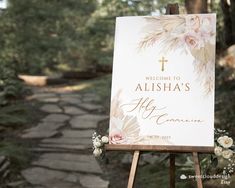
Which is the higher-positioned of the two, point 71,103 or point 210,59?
point 210,59

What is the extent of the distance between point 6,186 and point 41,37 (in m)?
6.96

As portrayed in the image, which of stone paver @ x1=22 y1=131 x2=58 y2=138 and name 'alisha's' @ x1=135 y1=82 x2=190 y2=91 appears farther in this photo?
stone paver @ x1=22 y1=131 x2=58 y2=138

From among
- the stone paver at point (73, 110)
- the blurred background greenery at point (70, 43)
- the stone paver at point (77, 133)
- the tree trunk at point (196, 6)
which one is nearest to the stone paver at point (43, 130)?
the stone paver at point (77, 133)

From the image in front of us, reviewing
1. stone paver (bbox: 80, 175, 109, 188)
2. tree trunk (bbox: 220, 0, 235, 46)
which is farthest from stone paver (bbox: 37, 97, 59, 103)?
stone paver (bbox: 80, 175, 109, 188)

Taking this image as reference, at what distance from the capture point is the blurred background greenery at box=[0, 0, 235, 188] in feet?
21.9

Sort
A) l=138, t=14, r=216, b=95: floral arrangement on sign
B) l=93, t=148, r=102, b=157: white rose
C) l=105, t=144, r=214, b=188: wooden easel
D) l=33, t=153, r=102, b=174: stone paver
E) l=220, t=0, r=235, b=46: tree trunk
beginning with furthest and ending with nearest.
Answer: l=220, t=0, r=235, b=46: tree trunk < l=33, t=153, r=102, b=174: stone paver < l=93, t=148, r=102, b=157: white rose < l=138, t=14, r=216, b=95: floral arrangement on sign < l=105, t=144, r=214, b=188: wooden easel

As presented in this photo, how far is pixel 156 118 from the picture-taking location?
3006 millimetres

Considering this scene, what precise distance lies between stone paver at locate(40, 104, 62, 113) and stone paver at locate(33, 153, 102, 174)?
231cm

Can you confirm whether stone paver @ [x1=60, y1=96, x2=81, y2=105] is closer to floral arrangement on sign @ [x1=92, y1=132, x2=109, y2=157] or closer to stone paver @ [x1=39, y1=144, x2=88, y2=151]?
stone paver @ [x1=39, y1=144, x2=88, y2=151]

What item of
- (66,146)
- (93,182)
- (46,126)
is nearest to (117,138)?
(93,182)

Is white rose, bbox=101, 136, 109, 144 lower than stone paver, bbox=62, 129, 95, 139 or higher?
higher

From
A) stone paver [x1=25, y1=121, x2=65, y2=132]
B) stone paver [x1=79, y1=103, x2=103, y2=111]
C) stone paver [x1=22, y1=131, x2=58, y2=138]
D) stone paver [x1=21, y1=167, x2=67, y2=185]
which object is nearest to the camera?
stone paver [x1=21, y1=167, x2=67, y2=185]

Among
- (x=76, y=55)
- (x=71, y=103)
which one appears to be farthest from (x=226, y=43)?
(x=76, y=55)

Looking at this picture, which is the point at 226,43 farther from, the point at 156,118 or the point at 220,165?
the point at 156,118
